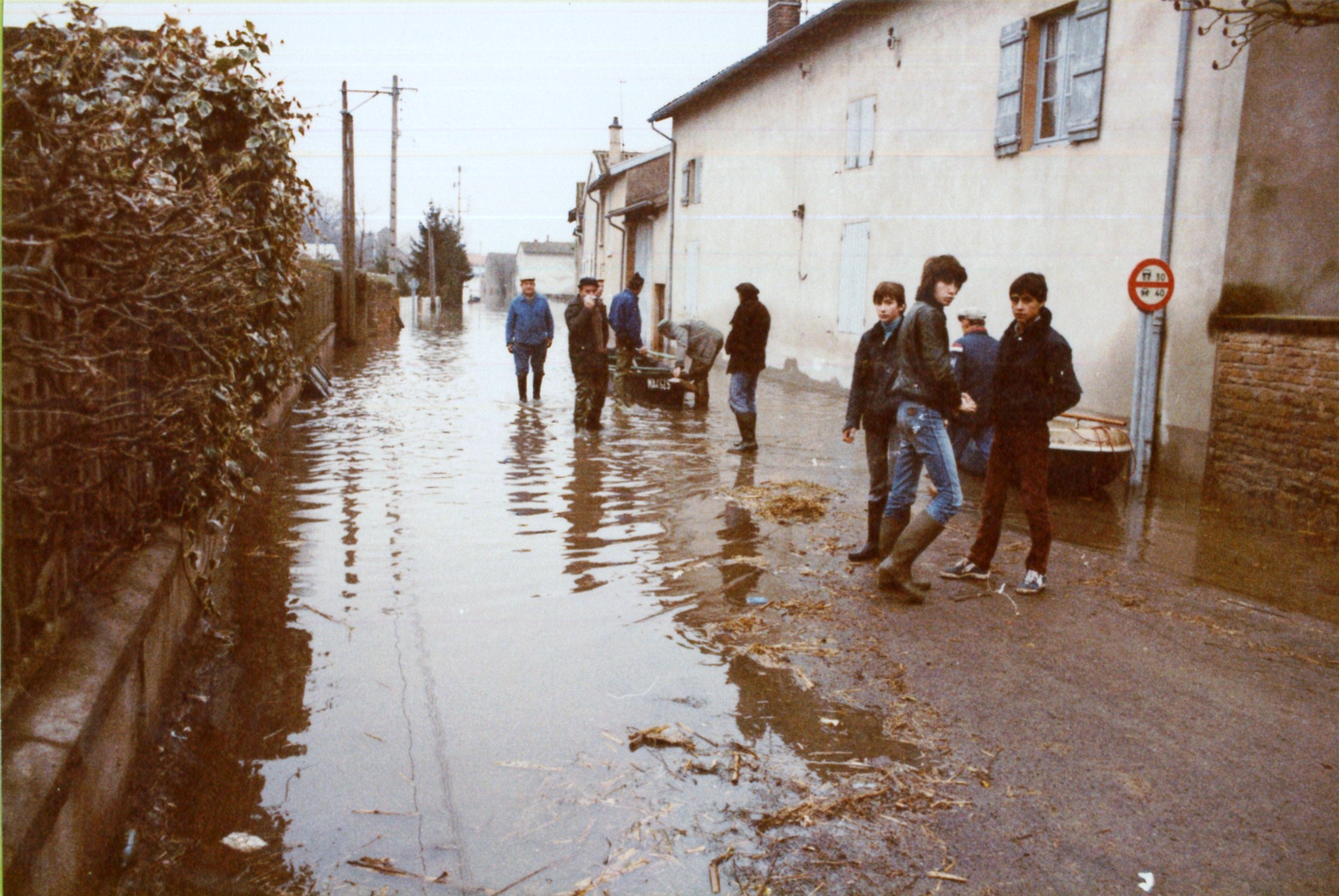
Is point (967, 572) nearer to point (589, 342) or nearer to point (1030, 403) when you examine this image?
point (1030, 403)

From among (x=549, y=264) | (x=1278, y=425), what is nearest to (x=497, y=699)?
(x=1278, y=425)

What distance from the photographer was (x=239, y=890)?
3236 millimetres

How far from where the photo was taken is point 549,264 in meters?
95.4

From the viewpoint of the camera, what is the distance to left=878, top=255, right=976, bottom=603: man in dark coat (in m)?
6.19

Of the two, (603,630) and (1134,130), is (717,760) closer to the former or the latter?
(603,630)

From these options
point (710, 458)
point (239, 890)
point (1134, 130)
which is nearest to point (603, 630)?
point (239, 890)

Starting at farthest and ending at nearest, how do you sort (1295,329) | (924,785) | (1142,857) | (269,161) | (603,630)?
1. (1295,329)
2. (269,161)
3. (603,630)
4. (924,785)
5. (1142,857)

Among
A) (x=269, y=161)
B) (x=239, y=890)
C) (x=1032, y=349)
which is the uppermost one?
(x=269, y=161)

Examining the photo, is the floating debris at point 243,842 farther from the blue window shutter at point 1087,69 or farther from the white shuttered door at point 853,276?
the white shuttered door at point 853,276

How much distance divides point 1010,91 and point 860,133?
498cm

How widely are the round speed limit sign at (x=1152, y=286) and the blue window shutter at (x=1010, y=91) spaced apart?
357cm

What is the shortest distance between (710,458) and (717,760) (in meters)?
7.27

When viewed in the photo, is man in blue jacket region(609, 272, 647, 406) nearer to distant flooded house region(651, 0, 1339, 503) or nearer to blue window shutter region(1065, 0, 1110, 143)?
distant flooded house region(651, 0, 1339, 503)

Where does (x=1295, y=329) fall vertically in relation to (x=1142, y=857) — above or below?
above
